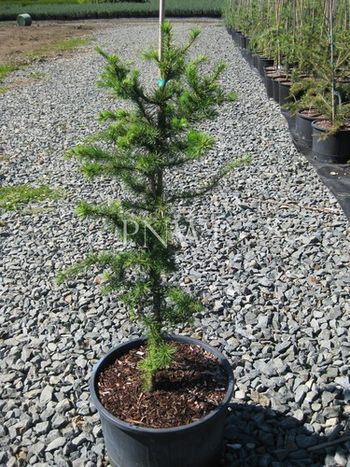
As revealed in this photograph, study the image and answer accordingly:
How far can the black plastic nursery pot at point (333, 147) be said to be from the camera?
623 centimetres

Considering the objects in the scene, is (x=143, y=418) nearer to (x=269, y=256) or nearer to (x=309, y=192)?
(x=269, y=256)

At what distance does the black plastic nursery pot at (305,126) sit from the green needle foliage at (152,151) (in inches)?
194

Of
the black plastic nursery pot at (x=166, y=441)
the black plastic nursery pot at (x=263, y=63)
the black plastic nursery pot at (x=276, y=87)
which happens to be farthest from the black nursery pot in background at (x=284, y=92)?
the black plastic nursery pot at (x=166, y=441)

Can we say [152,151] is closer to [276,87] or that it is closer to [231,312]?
[231,312]

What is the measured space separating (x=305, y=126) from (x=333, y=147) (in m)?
0.83

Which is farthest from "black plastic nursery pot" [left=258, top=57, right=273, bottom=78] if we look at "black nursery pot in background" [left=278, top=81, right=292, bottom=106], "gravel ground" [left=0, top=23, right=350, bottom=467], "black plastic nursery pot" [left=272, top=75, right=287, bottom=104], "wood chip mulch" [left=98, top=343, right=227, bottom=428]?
"wood chip mulch" [left=98, top=343, right=227, bottom=428]

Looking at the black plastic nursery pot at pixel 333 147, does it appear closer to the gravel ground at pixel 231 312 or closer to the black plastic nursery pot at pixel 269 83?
the gravel ground at pixel 231 312

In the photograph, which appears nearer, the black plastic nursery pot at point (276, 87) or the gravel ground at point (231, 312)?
the gravel ground at point (231, 312)

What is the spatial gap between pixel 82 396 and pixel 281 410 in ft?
3.38

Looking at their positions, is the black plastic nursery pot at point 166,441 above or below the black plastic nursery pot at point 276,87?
below

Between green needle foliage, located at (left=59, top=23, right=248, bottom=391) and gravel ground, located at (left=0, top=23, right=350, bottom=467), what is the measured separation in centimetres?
66

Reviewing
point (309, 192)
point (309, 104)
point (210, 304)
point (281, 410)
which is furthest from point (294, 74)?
point (281, 410)

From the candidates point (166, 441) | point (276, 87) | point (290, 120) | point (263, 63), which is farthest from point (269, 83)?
point (166, 441)

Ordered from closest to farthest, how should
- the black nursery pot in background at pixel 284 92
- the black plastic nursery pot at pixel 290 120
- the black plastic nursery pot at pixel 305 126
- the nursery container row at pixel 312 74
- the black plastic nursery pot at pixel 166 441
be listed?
the black plastic nursery pot at pixel 166 441, the nursery container row at pixel 312 74, the black plastic nursery pot at pixel 305 126, the black plastic nursery pot at pixel 290 120, the black nursery pot in background at pixel 284 92
